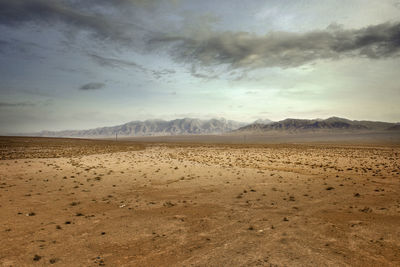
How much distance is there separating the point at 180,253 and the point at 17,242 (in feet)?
17.2

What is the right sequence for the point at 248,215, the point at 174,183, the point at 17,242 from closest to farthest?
1. the point at 17,242
2. the point at 248,215
3. the point at 174,183

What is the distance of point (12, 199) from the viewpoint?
12023 millimetres

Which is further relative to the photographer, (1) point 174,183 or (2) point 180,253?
(1) point 174,183

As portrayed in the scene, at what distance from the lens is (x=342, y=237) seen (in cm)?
731

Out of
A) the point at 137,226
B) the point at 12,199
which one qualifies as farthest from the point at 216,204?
the point at 12,199

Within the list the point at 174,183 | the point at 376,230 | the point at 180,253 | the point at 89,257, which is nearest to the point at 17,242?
the point at 89,257

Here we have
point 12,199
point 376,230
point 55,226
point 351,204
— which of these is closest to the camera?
point 376,230

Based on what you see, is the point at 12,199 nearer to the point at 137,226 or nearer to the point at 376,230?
the point at 137,226

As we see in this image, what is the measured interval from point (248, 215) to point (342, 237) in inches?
134

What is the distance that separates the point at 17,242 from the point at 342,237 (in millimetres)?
10434

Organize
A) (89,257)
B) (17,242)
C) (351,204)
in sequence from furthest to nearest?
(351,204) → (17,242) → (89,257)

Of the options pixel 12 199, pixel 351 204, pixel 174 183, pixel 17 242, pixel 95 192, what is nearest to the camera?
pixel 17 242

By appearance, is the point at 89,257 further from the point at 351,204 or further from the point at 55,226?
the point at 351,204

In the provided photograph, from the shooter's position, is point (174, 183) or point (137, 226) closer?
point (137, 226)
